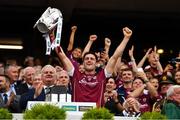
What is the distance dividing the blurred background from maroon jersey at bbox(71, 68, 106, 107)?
27.2ft

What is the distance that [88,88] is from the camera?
396 inches

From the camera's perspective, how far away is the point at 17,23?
1992cm

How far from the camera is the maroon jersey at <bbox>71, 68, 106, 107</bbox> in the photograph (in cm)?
996

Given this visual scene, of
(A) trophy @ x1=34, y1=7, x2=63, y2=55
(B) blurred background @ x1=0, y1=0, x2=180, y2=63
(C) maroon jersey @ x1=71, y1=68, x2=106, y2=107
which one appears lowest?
(C) maroon jersey @ x1=71, y1=68, x2=106, y2=107

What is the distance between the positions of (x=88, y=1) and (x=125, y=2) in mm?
1049

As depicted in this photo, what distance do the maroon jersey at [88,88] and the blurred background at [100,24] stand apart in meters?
8.30

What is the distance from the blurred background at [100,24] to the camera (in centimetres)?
1858

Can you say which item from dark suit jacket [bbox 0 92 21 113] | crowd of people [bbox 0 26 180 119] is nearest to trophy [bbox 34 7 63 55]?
crowd of people [bbox 0 26 180 119]

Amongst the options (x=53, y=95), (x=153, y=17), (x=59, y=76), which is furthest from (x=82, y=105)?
(x=153, y=17)

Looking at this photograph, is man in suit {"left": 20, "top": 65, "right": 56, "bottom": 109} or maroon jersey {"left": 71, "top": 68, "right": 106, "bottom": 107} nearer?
man in suit {"left": 20, "top": 65, "right": 56, "bottom": 109}

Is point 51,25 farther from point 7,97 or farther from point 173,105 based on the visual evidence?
point 173,105

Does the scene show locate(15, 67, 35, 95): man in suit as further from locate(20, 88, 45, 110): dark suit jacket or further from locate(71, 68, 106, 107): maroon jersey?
locate(71, 68, 106, 107): maroon jersey

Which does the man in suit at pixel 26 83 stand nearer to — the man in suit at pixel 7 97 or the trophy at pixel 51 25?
the man in suit at pixel 7 97

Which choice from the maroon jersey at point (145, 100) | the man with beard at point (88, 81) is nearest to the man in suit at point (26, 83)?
the man with beard at point (88, 81)
